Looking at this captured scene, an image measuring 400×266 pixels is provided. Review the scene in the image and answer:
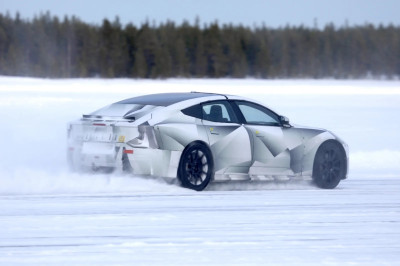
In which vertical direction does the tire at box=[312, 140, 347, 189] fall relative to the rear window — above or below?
below

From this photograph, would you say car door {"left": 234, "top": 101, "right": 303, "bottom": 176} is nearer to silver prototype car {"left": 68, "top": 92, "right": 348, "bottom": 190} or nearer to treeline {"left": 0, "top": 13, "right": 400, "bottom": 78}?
silver prototype car {"left": 68, "top": 92, "right": 348, "bottom": 190}

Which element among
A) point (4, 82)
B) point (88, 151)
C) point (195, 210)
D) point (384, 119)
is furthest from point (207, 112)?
point (4, 82)

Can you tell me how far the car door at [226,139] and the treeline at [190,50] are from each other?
210 feet

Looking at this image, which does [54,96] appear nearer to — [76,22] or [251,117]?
[251,117]

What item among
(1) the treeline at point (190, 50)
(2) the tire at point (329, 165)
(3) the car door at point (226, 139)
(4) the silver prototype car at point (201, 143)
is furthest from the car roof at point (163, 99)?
(1) the treeline at point (190, 50)

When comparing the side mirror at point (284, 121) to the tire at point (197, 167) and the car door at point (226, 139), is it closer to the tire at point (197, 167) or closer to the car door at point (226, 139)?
the car door at point (226, 139)

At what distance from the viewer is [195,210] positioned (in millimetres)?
10398

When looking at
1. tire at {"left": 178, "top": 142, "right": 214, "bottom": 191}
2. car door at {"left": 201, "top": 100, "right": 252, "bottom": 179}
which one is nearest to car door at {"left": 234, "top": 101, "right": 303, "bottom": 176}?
car door at {"left": 201, "top": 100, "right": 252, "bottom": 179}

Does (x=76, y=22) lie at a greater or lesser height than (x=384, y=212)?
greater

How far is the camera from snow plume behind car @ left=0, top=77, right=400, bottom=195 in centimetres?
1227

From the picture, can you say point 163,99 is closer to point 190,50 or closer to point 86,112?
point 86,112

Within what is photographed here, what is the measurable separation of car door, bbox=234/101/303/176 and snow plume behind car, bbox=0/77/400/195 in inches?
25.1

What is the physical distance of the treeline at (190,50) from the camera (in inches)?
3076

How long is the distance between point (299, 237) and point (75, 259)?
7.89 feet
